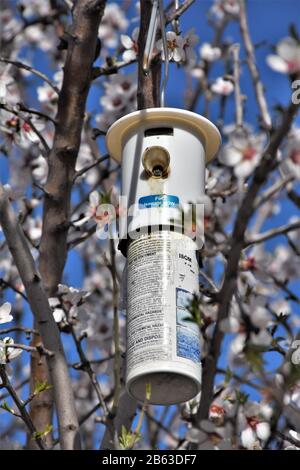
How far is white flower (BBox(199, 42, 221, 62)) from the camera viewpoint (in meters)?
6.29

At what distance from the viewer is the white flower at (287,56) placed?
7.80 feet

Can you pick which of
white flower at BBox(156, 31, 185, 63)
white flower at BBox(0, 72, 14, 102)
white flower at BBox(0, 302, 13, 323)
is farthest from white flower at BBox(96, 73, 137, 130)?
white flower at BBox(0, 302, 13, 323)

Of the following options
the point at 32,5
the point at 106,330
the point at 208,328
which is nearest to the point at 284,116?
the point at 208,328

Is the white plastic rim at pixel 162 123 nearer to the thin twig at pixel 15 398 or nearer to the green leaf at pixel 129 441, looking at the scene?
the thin twig at pixel 15 398

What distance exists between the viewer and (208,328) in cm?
382

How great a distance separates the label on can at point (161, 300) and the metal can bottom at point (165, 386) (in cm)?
3

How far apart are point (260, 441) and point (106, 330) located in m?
2.40

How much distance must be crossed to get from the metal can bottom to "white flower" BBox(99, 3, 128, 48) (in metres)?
4.07

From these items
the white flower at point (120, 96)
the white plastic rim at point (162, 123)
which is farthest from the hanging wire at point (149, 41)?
the white flower at point (120, 96)

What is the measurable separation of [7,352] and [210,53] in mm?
3439

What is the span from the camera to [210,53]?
20.6 ft

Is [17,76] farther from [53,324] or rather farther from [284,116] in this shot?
[284,116]

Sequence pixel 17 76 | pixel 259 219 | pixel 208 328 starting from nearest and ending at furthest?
1. pixel 208 328
2. pixel 259 219
3. pixel 17 76

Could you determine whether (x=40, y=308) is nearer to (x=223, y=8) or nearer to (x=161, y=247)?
(x=161, y=247)
